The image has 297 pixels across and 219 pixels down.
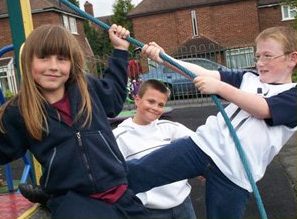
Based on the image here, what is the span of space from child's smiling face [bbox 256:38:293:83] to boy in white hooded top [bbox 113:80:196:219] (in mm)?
602

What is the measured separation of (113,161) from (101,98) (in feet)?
0.99

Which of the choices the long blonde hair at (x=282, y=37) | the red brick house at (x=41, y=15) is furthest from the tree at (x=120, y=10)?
the long blonde hair at (x=282, y=37)

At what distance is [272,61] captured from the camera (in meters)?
2.35

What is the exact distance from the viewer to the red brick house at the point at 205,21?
94.8ft

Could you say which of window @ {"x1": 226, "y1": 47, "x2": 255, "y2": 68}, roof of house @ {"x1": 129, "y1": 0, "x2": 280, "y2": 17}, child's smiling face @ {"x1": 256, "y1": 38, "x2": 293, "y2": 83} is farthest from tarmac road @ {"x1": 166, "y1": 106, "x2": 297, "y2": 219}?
roof of house @ {"x1": 129, "y1": 0, "x2": 280, "y2": 17}

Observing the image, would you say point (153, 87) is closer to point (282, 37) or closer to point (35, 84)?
point (282, 37)

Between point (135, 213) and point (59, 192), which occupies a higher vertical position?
point (59, 192)

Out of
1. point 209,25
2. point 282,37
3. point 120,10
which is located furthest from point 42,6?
point 282,37

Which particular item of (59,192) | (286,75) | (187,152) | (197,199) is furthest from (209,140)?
(197,199)

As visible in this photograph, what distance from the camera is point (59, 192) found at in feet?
6.48

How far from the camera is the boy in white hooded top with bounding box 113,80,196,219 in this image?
2746 millimetres

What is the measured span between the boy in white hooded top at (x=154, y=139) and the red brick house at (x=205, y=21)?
1009 inches

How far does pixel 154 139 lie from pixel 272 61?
2.71ft

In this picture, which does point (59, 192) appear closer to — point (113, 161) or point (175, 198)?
point (113, 161)
